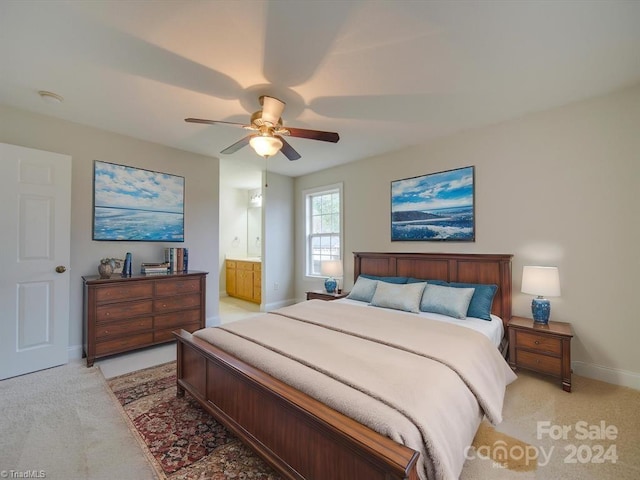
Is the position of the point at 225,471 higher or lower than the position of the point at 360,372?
lower

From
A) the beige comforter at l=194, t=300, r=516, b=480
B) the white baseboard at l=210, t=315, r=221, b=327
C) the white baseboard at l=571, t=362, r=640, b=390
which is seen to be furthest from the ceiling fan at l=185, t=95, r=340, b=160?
the white baseboard at l=571, t=362, r=640, b=390

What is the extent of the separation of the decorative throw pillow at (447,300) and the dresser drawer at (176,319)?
282cm

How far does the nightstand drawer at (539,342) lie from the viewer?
245 centimetres

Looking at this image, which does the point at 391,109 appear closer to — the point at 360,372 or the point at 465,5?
the point at 465,5

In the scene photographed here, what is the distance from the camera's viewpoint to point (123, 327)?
3119 millimetres

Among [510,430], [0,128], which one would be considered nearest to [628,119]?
[510,430]

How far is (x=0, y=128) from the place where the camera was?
8.98 ft

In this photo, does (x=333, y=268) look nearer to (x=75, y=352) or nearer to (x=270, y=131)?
(x=270, y=131)

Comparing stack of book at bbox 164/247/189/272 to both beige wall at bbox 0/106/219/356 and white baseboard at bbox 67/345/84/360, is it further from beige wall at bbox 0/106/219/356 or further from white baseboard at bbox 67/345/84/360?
white baseboard at bbox 67/345/84/360

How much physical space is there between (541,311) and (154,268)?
4225mm

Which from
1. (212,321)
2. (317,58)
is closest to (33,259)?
(212,321)

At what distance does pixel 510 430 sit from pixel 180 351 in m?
2.51

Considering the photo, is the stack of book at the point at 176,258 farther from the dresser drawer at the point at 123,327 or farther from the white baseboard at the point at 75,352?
the white baseboard at the point at 75,352

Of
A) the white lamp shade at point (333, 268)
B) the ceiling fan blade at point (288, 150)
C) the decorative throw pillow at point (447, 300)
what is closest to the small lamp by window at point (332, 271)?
the white lamp shade at point (333, 268)
